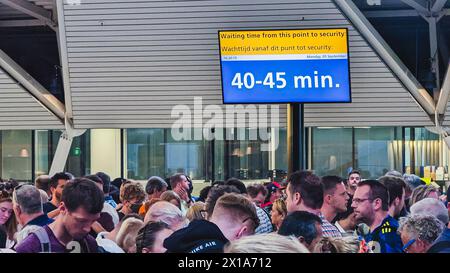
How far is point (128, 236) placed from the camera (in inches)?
99.8

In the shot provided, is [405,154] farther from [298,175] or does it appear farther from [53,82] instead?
[298,175]

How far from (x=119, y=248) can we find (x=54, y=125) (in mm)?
18924

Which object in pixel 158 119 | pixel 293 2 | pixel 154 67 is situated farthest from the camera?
pixel 158 119

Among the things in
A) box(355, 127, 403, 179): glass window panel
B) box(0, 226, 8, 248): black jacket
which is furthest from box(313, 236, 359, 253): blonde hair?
box(355, 127, 403, 179): glass window panel

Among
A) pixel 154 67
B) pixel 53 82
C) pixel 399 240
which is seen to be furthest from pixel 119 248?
pixel 53 82

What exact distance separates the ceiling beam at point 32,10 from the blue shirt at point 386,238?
658 inches

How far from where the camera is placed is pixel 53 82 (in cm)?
2109

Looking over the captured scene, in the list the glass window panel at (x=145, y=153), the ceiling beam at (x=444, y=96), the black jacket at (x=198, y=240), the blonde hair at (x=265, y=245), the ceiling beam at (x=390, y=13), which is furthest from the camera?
the glass window panel at (x=145, y=153)

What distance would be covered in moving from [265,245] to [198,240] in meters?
0.25

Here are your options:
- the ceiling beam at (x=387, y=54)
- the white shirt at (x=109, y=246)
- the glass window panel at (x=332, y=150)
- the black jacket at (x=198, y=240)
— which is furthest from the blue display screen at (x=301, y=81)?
the black jacket at (x=198, y=240)

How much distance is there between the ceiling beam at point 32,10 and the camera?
18.7 metres

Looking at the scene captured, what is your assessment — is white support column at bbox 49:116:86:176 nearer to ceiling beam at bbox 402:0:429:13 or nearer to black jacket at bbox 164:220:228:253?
ceiling beam at bbox 402:0:429:13

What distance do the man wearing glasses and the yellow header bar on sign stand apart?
11824 millimetres

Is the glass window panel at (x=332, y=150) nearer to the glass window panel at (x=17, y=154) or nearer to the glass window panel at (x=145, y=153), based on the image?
the glass window panel at (x=145, y=153)
